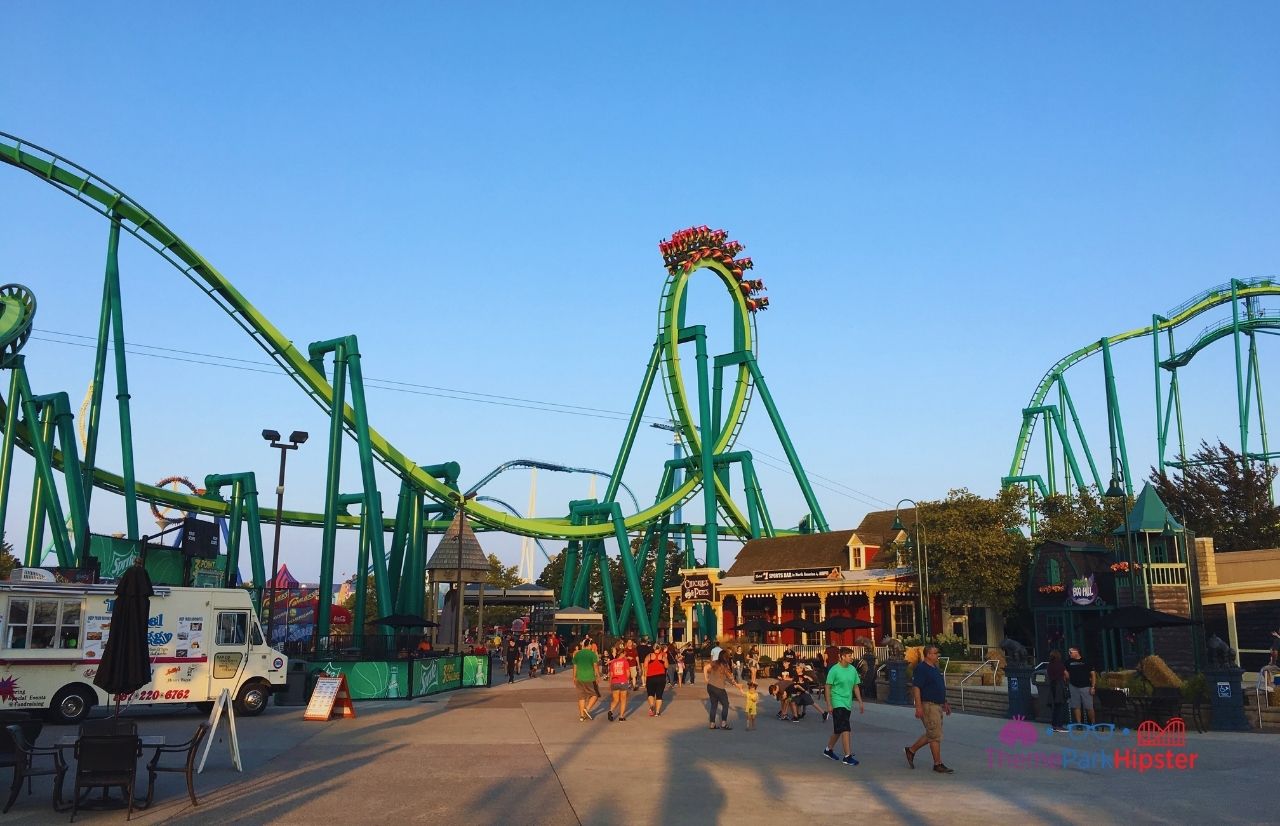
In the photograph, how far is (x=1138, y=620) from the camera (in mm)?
20859

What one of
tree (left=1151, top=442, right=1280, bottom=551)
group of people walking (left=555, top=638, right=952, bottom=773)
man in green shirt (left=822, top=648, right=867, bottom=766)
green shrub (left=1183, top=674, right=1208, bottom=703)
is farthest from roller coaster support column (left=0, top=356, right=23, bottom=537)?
tree (left=1151, top=442, right=1280, bottom=551)

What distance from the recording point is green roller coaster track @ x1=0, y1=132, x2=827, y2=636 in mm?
29781

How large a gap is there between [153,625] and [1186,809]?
1675 cm

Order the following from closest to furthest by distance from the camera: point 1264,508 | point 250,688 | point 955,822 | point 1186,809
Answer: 1. point 955,822
2. point 1186,809
3. point 250,688
4. point 1264,508

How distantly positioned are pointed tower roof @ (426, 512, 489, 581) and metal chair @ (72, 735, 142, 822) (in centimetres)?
2541

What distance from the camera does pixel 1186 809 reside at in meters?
9.52

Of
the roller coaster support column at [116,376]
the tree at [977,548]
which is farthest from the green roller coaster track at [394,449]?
the tree at [977,548]

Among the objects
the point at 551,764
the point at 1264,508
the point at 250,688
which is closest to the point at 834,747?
the point at 551,764

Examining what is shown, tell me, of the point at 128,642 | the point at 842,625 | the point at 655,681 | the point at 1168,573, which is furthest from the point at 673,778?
the point at 842,625

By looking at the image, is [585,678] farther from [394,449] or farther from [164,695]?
[394,449]

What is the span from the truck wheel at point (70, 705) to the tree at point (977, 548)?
2723 cm

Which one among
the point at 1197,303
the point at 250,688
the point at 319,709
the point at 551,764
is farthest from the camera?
the point at 1197,303

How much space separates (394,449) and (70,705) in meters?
20.6

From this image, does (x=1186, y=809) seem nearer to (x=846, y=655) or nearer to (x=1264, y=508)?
(x=846, y=655)
